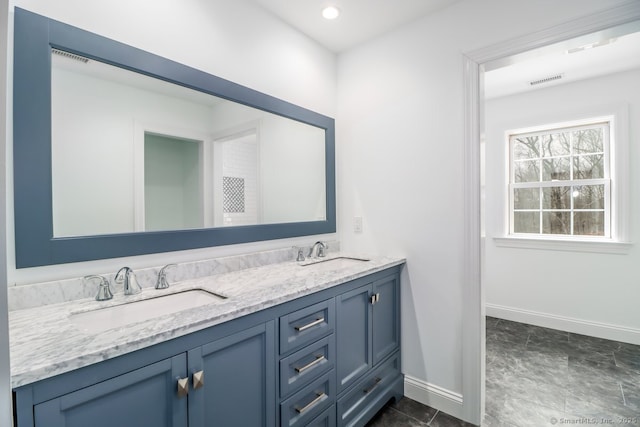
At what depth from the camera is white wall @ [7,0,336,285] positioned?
1.21 meters

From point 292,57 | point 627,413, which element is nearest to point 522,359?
point 627,413

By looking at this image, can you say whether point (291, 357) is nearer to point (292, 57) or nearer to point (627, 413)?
point (292, 57)

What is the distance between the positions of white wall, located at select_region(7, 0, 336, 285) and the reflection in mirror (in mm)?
148

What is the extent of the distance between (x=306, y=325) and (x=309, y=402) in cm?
37

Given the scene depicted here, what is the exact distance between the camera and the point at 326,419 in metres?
1.51

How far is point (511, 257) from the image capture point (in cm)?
346

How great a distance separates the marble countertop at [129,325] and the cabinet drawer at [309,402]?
1.49ft

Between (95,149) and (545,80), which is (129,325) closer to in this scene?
(95,149)

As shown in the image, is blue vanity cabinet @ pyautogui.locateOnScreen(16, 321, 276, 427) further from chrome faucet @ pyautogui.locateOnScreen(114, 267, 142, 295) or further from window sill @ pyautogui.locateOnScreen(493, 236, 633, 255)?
window sill @ pyautogui.locateOnScreen(493, 236, 633, 255)

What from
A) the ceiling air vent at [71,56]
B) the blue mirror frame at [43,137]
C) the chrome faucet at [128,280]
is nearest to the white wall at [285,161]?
the blue mirror frame at [43,137]

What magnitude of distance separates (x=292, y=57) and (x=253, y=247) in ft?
4.49

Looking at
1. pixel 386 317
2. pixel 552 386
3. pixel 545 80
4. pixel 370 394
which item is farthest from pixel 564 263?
pixel 370 394

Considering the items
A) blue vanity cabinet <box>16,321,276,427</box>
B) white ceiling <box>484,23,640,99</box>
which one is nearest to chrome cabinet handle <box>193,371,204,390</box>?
blue vanity cabinet <box>16,321,276,427</box>

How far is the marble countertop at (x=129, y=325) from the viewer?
0.73 m
